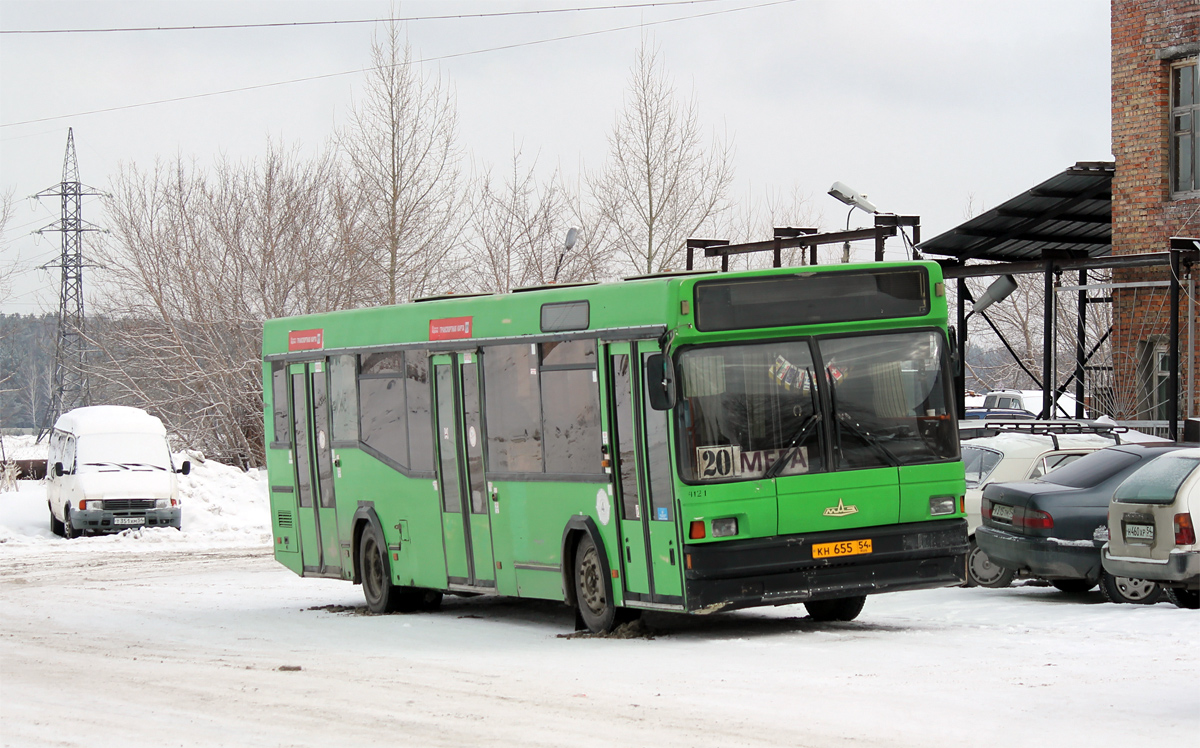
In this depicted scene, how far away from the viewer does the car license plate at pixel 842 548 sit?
40.2 feet

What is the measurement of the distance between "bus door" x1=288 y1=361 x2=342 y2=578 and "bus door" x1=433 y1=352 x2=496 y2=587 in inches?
98.4

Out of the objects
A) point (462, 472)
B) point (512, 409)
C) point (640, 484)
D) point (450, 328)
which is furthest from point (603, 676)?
point (450, 328)

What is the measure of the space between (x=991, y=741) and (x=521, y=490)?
678 cm

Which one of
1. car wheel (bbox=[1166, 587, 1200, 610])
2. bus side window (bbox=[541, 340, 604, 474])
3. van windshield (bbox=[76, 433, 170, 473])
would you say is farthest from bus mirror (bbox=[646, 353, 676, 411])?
van windshield (bbox=[76, 433, 170, 473])

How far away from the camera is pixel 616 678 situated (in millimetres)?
10266

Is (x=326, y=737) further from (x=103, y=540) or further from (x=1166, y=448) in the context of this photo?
(x=103, y=540)

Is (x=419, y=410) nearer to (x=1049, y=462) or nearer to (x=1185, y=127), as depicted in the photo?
(x=1049, y=462)

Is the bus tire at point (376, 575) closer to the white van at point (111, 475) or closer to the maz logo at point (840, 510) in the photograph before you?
the maz logo at point (840, 510)

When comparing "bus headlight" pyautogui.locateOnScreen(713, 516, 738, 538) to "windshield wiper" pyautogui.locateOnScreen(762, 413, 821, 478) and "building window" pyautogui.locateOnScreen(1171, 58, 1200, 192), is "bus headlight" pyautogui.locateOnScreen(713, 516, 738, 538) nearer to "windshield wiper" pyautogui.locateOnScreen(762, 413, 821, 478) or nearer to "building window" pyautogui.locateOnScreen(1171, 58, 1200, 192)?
"windshield wiper" pyautogui.locateOnScreen(762, 413, 821, 478)

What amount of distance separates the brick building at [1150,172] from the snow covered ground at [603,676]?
11012 millimetres

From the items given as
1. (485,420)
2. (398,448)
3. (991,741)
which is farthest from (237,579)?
(991,741)

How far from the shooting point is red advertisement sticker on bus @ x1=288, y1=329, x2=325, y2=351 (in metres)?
17.2

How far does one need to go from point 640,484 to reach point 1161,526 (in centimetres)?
449

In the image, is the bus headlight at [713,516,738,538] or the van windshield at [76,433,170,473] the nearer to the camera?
the bus headlight at [713,516,738,538]
